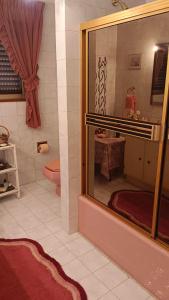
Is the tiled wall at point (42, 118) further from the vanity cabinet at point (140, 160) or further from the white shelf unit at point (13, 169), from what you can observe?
the vanity cabinet at point (140, 160)

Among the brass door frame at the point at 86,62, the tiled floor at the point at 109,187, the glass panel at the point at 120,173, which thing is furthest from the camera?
the tiled floor at the point at 109,187

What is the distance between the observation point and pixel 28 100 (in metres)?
2.84

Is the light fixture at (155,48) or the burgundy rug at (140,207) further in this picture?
the burgundy rug at (140,207)

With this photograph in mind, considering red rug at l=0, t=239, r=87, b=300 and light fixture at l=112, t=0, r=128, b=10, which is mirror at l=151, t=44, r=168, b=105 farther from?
red rug at l=0, t=239, r=87, b=300

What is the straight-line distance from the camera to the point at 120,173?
2031mm

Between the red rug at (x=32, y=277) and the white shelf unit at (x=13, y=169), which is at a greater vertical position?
the white shelf unit at (x=13, y=169)

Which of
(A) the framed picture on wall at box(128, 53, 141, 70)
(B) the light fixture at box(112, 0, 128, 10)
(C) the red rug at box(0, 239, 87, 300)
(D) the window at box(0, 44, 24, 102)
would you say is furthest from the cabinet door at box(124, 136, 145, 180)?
(D) the window at box(0, 44, 24, 102)

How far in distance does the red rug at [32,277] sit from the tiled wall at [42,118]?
1292mm

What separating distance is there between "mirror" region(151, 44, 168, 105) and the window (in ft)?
6.08

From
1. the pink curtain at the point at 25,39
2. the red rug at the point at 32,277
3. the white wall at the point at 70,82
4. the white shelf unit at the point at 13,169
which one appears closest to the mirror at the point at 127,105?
the white wall at the point at 70,82

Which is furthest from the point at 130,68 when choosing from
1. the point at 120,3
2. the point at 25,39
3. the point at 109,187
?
the point at 25,39

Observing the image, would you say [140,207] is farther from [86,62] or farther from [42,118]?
[42,118]

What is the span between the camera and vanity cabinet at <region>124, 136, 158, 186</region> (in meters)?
1.70

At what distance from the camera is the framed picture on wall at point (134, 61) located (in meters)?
1.60
